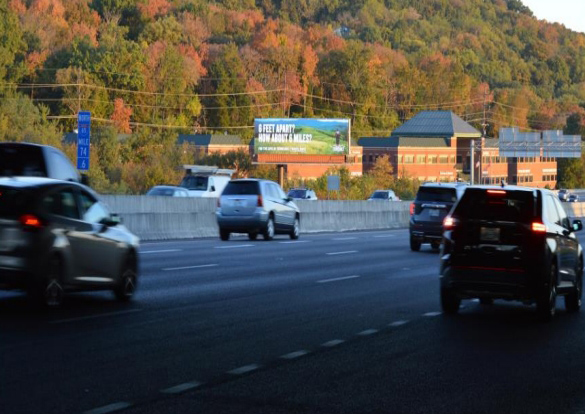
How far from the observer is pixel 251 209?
36.2m

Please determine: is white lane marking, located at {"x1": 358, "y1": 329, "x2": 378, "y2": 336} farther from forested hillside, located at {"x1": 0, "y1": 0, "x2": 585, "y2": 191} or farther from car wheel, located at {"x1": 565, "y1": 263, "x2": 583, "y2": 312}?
forested hillside, located at {"x1": 0, "y1": 0, "x2": 585, "y2": 191}

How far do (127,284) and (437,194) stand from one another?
18389 mm

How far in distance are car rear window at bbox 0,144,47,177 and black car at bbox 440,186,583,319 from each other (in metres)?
8.49

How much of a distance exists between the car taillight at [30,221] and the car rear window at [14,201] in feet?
0.28

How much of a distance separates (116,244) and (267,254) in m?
12.5

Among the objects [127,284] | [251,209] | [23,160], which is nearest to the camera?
[127,284]

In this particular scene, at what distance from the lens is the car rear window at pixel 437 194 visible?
3434 centimetres

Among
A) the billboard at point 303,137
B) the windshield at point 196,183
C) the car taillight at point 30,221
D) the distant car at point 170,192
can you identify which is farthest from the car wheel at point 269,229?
the billboard at point 303,137

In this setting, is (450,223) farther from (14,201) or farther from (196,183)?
(196,183)

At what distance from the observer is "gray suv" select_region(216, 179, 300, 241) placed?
3619cm

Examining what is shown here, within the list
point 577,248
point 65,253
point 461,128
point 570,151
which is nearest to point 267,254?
point 577,248

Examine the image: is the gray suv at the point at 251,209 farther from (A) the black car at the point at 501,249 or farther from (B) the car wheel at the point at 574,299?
(A) the black car at the point at 501,249

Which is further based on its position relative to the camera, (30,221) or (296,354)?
(30,221)

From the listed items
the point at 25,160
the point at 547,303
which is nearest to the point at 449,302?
the point at 547,303
